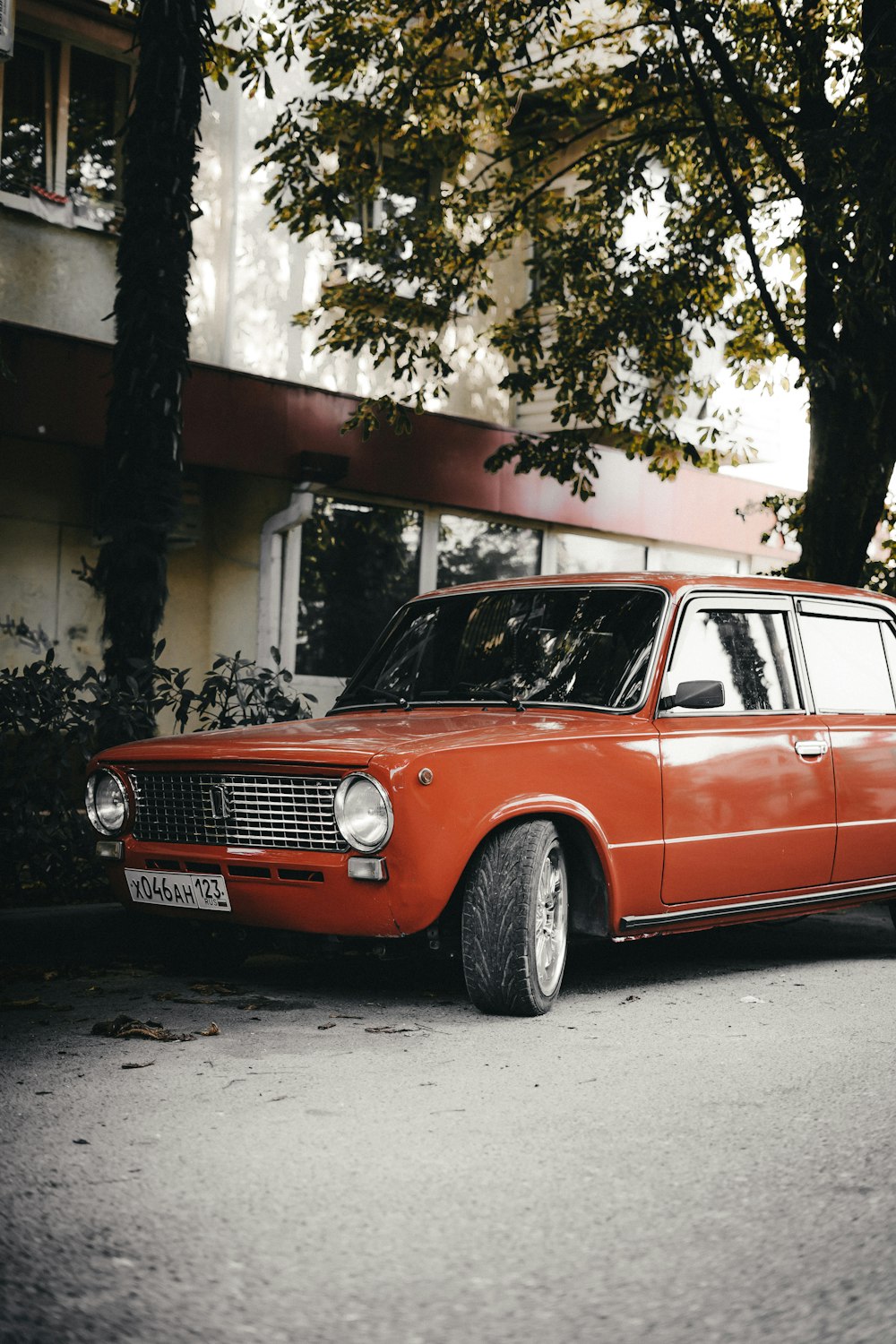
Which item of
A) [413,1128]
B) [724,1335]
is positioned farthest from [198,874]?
[724,1335]

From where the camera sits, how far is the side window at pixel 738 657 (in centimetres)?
675

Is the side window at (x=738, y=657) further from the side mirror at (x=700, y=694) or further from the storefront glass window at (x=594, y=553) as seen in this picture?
the storefront glass window at (x=594, y=553)

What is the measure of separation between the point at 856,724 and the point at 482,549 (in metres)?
10.1

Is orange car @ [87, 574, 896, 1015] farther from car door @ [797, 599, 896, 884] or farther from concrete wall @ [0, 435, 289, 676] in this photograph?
concrete wall @ [0, 435, 289, 676]

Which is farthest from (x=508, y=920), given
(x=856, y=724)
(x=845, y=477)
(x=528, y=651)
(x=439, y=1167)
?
(x=845, y=477)

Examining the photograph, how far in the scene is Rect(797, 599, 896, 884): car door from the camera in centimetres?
728

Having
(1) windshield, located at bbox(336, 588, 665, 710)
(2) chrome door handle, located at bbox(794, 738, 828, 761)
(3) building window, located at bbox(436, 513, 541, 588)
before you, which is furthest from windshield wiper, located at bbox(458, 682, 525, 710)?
(3) building window, located at bbox(436, 513, 541, 588)

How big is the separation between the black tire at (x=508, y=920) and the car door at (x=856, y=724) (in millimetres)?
2116

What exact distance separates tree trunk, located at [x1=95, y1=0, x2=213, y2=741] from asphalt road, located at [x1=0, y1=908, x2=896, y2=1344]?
3.50 metres

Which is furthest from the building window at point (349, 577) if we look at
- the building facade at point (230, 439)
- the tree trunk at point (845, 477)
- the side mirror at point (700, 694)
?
the side mirror at point (700, 694)

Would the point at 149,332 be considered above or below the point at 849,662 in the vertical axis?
above

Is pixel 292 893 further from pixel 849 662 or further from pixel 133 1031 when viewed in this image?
pixel 849 662

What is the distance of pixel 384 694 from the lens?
22.8ft

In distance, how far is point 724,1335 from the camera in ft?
9.21
